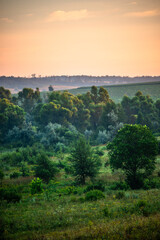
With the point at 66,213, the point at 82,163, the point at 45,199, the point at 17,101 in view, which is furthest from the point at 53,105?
the point at 66,213

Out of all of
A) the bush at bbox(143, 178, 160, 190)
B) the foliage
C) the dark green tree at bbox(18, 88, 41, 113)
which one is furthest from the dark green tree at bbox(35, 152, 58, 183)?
the dark green tree at bbox(18, 88, 41, 113)

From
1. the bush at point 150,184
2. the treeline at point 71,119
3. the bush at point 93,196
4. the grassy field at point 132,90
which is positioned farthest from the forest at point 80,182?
the grassy field at point 132,90

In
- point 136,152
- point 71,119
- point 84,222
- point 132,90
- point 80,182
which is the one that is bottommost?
point 80,182

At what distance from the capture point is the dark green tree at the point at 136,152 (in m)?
23.3

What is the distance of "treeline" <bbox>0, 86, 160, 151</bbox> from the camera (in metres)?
67.5

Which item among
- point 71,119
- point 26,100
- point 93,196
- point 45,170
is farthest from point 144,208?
point 26,100

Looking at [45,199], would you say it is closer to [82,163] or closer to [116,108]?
[82,163]

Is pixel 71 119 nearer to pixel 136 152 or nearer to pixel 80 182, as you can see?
pixel 80 182

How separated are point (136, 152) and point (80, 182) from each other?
886cm

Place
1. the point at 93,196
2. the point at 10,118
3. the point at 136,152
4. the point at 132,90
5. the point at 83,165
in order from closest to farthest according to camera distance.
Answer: the point at 93,196 → the point at 136,152 → the point at 83,165 → the point at 10,118 → the point at 132,90

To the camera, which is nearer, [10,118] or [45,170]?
[45,170]

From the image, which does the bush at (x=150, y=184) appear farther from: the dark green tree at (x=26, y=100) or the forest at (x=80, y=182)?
the dark green tree at (x=26, y=100)

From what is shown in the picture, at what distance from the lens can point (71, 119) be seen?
8100 cm

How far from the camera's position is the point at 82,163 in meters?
28.0
